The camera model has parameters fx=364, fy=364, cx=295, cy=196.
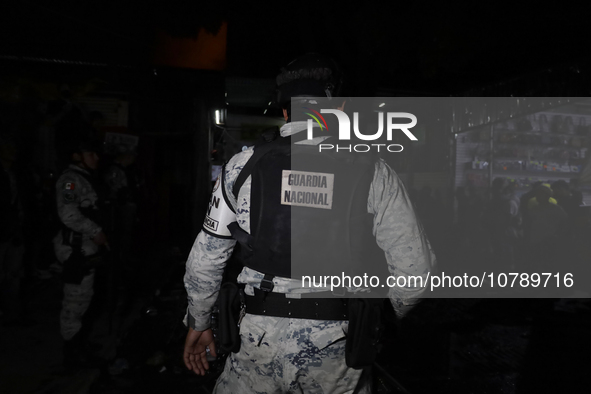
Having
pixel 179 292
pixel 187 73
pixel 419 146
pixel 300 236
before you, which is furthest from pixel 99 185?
pixel 419 146

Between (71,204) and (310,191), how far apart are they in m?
2.80

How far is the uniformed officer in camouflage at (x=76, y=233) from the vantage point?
3.33 meters

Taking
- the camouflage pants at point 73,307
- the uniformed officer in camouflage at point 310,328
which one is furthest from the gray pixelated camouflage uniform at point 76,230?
the uniformed officer in camouflage at point 310,328

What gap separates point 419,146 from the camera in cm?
812

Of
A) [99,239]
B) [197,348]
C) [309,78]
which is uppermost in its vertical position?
[309,78]

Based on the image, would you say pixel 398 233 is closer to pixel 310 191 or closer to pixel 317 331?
pixel 310 191

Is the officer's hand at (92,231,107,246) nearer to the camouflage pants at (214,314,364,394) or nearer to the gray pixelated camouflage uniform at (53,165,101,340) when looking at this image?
the gray pixelated camouflage uniform at (53,165,101,340)

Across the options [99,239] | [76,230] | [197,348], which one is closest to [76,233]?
[76,230]

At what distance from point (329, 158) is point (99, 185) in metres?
2.95

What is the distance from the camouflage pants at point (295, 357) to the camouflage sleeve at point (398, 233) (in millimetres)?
320

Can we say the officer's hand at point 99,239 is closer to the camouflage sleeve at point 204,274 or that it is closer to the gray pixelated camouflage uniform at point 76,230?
the gray pixelated camouflage uniform at point 76,230

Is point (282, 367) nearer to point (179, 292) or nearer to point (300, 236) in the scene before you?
point (300, 236)

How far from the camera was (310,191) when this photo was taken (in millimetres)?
1531

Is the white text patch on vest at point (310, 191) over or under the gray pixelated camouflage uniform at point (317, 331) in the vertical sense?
over
